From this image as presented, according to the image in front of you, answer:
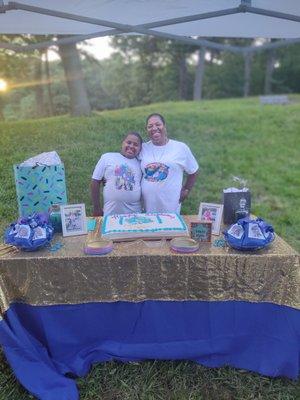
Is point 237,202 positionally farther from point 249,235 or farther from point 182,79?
point 182,79

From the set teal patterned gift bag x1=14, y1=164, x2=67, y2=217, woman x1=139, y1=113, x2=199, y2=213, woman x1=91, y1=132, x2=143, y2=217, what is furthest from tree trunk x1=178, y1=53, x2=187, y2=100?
teal patterned gift bag x1=14, y1=164, x2=67, y2=217

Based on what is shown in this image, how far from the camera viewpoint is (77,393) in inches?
82.7

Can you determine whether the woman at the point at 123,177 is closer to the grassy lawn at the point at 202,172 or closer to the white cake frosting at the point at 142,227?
the white cake frosting at the point at 142,227

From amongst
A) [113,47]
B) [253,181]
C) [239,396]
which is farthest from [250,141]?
[113,47]

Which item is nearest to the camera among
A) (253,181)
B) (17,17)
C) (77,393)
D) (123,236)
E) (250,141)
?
(77,393)

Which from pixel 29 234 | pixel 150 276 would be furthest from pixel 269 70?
pixel 29 234

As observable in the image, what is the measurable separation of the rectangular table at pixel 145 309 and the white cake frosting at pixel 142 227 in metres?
0.06

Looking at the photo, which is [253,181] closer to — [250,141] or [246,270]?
[250,141]

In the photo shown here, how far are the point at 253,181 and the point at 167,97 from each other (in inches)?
783

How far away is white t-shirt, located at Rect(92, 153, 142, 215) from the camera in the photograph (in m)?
2.80

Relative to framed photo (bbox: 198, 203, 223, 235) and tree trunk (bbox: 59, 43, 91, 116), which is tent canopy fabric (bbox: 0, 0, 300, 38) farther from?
tree trunk (bbox: 59, 43, 91, 116)

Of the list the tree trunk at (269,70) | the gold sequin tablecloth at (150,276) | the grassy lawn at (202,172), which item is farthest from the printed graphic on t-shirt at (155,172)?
the tree trunk at (269,70)

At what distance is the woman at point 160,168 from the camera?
9.33ft

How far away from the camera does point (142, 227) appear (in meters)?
2.33
